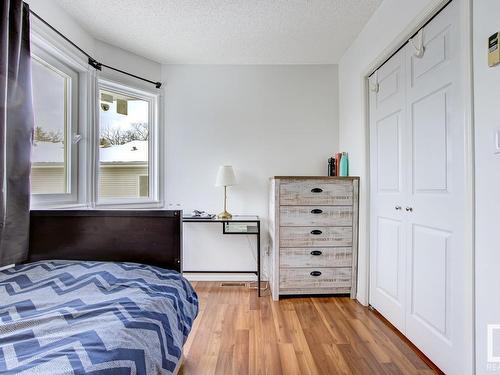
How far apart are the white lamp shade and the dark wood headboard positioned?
3.69 ft

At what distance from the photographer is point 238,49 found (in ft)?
8.40

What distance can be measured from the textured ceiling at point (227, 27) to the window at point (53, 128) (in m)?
0.48

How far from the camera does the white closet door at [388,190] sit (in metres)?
1.78

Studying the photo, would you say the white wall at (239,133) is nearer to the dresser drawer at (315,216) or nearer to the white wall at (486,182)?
the dresser drawer at (315,216)

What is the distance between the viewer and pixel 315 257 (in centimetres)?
237

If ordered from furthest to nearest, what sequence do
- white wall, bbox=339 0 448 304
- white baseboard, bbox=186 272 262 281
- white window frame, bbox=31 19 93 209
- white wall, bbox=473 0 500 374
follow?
white baseboard, bbox=186 272 262 281
white window frame, bbox=31 19 93 209
white wall, bbox=339 0 448 304
white wall, bbox=473 0 500 374

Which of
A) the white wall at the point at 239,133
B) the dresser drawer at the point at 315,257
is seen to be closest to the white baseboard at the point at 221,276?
the white wall at the point at 239,133

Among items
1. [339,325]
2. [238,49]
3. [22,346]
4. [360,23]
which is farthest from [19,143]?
[360,23]

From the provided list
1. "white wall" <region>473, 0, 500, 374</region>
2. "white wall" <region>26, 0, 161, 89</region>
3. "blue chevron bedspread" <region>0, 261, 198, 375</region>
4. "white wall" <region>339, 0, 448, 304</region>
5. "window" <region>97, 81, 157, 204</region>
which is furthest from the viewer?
"window" <region>97, 81, 157, 204</region>

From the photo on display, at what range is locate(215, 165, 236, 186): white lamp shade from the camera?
259cm

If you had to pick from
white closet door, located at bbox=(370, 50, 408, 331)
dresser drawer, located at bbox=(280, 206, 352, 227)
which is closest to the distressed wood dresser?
dresser drawer, located at bbox=(280, 206, 352, 227)

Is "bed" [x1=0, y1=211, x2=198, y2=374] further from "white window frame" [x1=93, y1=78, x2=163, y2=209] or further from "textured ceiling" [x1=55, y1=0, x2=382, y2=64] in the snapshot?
"textured ceiling" [x1=55, y1=0, x2=382, y2=64]

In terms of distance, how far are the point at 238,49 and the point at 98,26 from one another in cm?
122

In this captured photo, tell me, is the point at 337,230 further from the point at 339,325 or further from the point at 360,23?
the point at 360,23
